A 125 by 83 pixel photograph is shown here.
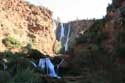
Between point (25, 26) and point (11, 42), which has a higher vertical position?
point (25, 26)

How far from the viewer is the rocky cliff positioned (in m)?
28.3

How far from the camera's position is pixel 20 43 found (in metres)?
28.5

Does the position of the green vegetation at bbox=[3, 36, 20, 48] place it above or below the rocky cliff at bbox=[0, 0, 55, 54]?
below

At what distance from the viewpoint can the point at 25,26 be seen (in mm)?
34062

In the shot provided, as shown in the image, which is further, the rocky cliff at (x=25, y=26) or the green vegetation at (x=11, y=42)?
the rocky cliff at (x=25, y=26)

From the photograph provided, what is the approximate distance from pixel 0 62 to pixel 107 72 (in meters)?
6.98

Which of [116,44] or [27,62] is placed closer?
[116,44]

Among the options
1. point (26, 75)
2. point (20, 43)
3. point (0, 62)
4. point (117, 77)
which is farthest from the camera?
point (20, 43)

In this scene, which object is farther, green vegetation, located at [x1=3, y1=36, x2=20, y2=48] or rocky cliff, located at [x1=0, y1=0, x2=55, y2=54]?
rocky cliff, located at [x1=0, y1=0, x2=55, y2=54]

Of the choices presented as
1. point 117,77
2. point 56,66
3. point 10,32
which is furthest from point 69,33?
point 117,77

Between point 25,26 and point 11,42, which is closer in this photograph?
point 11,42

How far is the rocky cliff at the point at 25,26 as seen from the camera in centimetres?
2833

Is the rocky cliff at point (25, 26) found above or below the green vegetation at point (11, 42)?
above

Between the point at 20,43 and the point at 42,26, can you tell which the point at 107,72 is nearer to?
the point at 20,43
